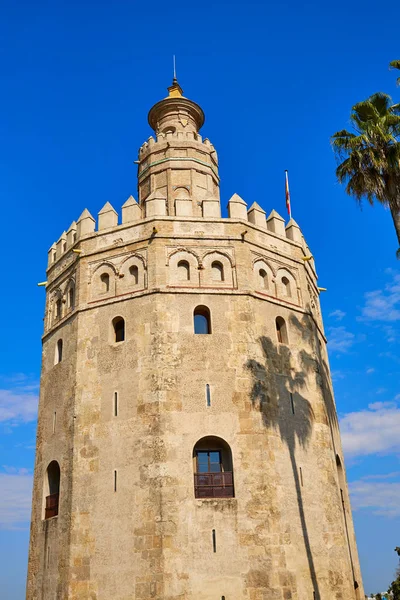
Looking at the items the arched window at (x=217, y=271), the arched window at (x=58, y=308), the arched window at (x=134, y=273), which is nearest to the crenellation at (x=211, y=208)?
the arched window at (x=217, y=271)

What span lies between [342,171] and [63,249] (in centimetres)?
1186

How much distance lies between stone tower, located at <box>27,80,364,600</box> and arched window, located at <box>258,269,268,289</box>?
51mm

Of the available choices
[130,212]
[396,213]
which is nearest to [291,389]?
[396,213]

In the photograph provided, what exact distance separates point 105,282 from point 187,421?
20.6ft

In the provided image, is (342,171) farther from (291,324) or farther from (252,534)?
(252,534)

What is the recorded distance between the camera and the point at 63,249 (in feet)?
80.9

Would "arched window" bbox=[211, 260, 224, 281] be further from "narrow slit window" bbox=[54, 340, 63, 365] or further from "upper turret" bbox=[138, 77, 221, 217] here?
"narrow slit window" bbox=[54, 340, 63, 365]

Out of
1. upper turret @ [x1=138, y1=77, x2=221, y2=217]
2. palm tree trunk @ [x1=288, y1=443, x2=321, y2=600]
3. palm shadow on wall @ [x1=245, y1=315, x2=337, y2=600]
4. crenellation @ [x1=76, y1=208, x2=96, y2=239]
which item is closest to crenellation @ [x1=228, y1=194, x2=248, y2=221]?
upper turret @ [x1=138, y1=77, x2=221, y2=217]

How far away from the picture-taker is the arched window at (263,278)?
22.2 meters

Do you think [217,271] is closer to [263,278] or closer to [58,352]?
[263,278]

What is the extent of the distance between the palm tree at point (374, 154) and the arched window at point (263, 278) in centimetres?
522

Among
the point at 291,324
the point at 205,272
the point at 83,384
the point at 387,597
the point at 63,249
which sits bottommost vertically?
the point at 387,597

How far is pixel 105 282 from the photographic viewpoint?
2230cm

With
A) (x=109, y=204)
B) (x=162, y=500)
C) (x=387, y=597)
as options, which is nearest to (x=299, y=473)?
(x=162, y=500)
